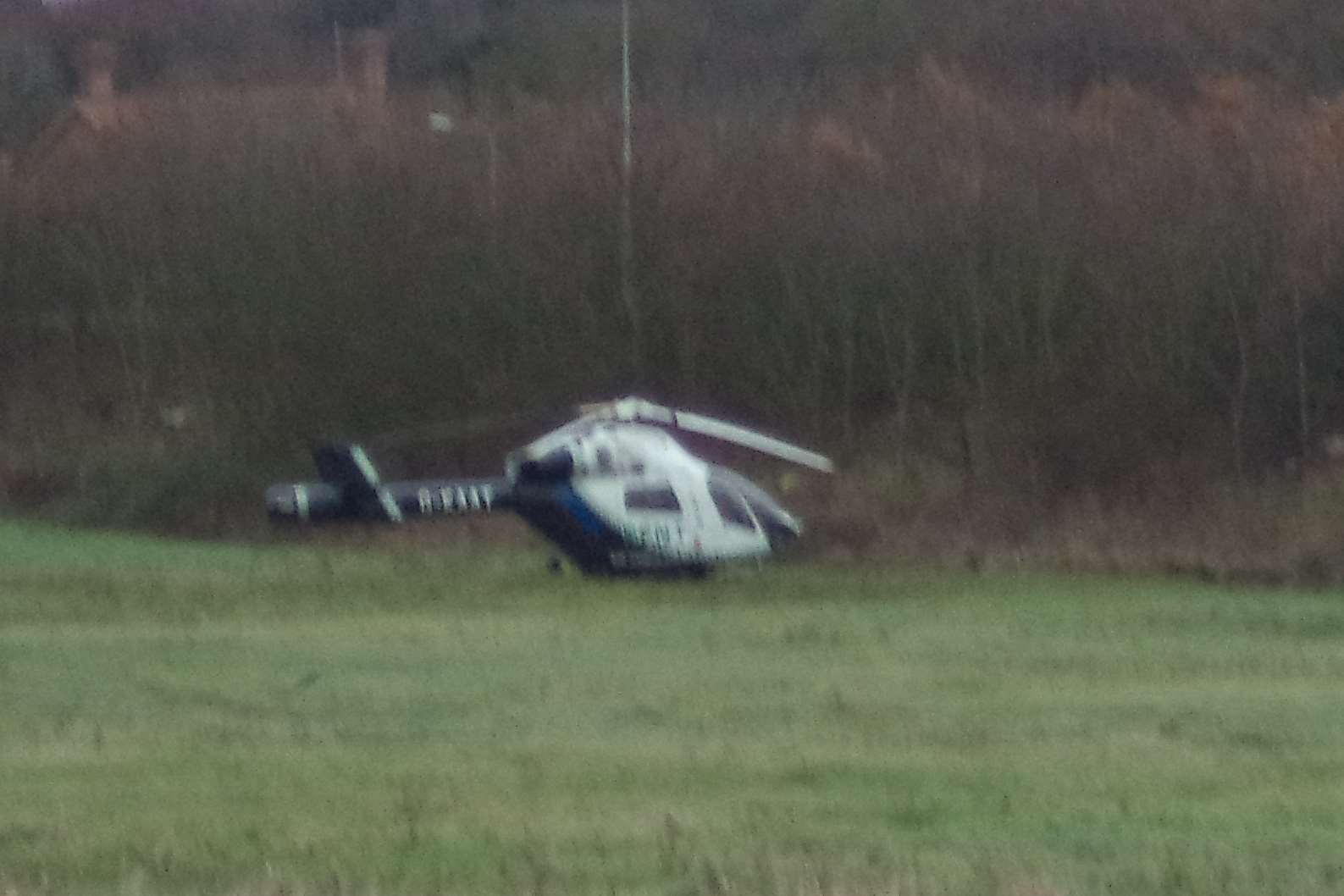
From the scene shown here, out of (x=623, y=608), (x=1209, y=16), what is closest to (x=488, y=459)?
(x=623, y=608)

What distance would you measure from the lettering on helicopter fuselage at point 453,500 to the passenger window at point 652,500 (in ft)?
4.28

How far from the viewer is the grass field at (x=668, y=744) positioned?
795 cm

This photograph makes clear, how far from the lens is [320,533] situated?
32.2 metres

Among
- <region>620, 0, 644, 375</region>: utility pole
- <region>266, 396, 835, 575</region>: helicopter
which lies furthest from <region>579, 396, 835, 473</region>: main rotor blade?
<region>620, 0, 644, 375</region>: utility pole

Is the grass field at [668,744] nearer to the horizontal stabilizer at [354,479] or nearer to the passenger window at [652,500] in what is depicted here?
the horizontal stabilizer at [354,479]

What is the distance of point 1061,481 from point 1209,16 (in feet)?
55.4

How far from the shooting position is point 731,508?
22500 millimetres

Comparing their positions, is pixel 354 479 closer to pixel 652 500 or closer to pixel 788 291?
pixel 652 500

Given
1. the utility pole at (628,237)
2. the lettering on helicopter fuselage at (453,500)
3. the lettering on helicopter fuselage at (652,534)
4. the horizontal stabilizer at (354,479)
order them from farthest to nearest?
the utility pole at (628,237) → the lettering on helicopter fuselage at (652,534) → the lettering on helicopter fuselage at (453,500) → the horizontal stabilizer at (354,479)

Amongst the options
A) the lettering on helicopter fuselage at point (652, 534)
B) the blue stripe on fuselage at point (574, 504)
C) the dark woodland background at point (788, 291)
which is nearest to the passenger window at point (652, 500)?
the lettering on helicopter fuselage at point (652, 534)

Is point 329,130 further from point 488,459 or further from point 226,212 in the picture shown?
point 488,459

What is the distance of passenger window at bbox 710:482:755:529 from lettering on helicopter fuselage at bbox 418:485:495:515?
6.89 feet

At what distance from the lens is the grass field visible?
795 cm

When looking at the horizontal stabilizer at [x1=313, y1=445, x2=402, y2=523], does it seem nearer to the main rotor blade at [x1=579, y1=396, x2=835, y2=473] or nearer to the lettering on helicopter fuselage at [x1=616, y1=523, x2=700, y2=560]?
the main rotor blade at [x1=579, y1=396, x2=835, y2=473]
